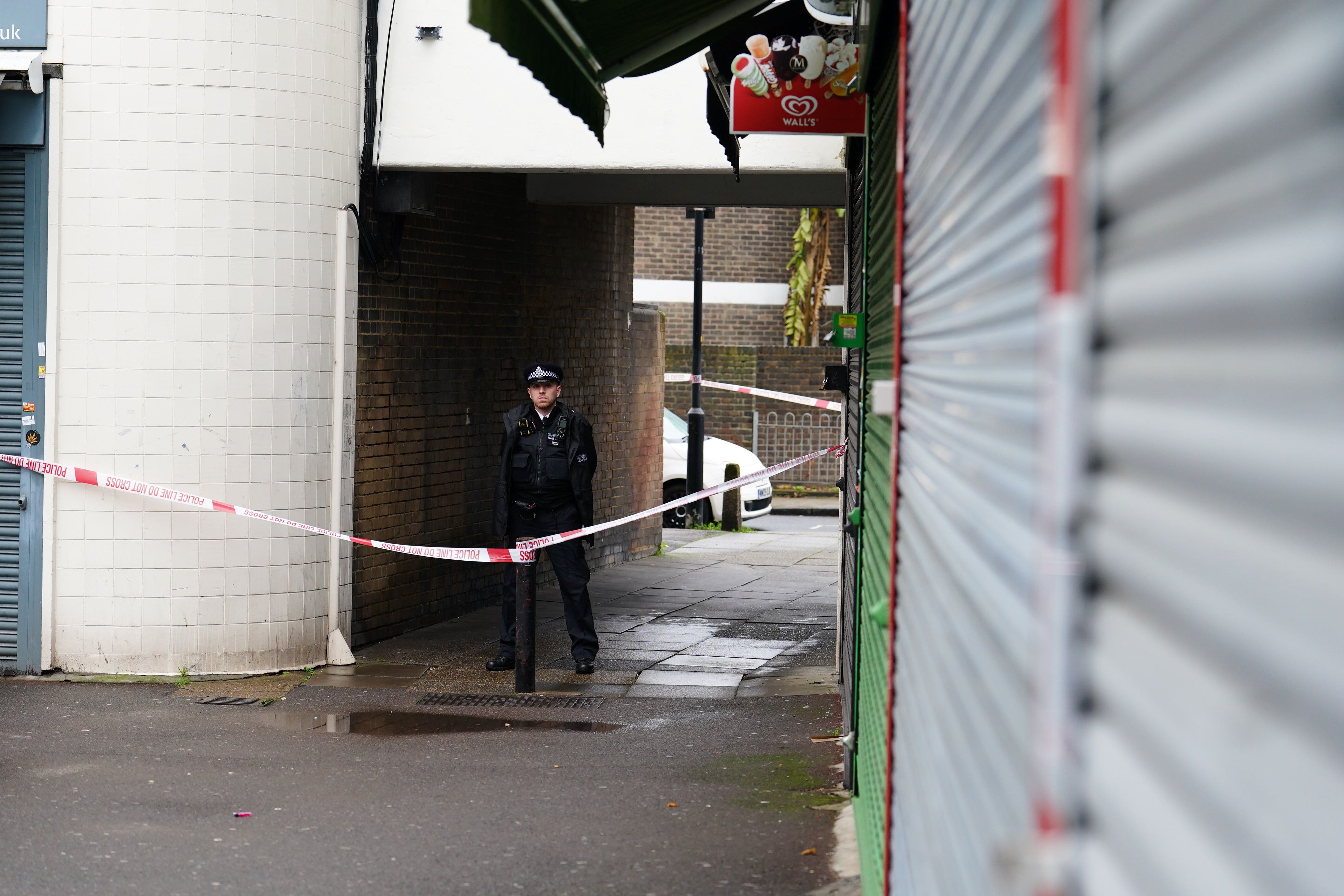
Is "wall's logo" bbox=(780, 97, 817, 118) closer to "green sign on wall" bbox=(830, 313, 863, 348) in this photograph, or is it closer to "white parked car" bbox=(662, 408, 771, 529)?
"green sign on wall" bbox=(830, 313, 863, 348)

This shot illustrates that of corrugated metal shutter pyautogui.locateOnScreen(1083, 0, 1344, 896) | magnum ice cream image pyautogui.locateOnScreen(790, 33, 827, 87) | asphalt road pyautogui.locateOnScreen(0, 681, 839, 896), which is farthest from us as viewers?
magnum ice cream image pyautogui.locateOnScreen(790, 33, 827, 87)

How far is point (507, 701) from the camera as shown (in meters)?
8.66

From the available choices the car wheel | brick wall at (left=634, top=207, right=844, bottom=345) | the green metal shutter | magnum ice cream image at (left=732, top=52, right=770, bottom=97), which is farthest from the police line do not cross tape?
brick wall at (left=634, top=207, right=844, bottom=345)

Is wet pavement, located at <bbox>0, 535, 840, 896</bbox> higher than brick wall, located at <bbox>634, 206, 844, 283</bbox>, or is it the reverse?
brick wall, located at <bbox>634, 206, 844, 283</bbox>

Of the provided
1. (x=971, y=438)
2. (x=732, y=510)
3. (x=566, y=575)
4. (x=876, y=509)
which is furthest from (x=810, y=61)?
(x=732, y=510)

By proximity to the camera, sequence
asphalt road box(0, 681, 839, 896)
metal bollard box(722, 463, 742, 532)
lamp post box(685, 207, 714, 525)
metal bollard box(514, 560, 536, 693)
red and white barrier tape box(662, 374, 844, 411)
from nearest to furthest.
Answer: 1. asphalt road box(0, 681, 839, 896)
2. metal bollard box(514, 560, 536, 693)
3. metal bollard box(722, 463, 742, 532)
4. lamp post box(685, 207, 714, 525)
5. red and white barrier tape box(662, 374, 844, 411)

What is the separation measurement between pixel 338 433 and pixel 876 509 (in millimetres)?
5731

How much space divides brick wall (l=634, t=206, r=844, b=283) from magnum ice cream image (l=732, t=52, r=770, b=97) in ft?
77.4

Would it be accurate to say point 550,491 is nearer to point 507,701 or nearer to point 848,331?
point 507,701

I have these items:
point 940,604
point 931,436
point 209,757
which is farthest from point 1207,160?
point 209,757

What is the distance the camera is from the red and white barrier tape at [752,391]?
24.5 m

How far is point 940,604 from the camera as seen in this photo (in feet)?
8.20

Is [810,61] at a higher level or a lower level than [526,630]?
higher

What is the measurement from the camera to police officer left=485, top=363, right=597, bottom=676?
9352mm
